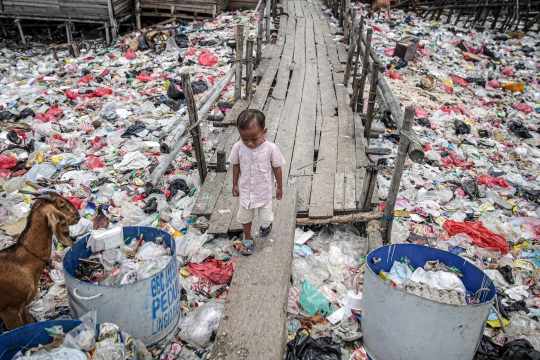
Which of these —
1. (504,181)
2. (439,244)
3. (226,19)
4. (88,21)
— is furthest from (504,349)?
(88,21)

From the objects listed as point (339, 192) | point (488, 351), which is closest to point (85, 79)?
point (339, 192)

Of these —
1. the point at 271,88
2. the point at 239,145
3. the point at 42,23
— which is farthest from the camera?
the point at 42,23

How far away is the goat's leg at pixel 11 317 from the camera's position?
2.46m

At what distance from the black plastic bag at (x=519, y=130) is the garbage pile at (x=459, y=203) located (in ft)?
0.06

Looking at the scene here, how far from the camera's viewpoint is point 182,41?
1072 cm

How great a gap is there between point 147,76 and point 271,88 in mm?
3050

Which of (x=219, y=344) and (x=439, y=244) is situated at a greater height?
(x=219, y=344)

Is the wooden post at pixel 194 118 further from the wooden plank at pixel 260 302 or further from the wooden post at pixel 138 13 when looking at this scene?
the wooden post at pixel 138 13

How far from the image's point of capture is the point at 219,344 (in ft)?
7.94

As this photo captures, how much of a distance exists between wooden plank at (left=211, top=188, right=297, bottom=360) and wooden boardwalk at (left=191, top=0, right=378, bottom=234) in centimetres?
51

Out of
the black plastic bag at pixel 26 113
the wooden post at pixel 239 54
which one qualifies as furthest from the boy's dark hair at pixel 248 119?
the black plastic bag at pixel 26 113

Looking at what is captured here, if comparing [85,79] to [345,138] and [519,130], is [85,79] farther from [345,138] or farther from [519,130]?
[519,130]

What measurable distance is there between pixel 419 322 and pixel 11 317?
Answer: 8.22ft

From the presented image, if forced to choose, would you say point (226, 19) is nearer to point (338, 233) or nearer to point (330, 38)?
point (330, 38)
